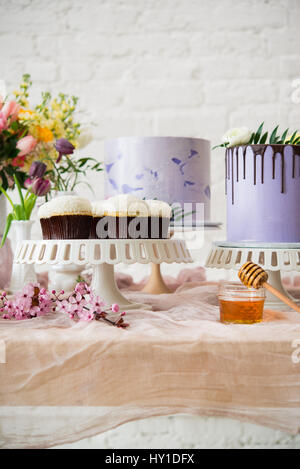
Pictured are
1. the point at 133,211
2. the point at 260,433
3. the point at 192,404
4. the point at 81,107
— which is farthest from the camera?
the point at 81,107

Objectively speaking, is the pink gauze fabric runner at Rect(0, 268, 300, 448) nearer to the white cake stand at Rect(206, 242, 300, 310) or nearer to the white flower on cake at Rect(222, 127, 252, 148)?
the white cake stand at Rect(206, 242, 300, 310)

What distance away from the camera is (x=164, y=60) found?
5.77 feet

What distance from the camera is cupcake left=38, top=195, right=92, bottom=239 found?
0.81m

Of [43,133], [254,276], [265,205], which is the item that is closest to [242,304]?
[254,276]

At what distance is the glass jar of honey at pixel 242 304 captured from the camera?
692mm

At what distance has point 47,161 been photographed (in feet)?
3.45

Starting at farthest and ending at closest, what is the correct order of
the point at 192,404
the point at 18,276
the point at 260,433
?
1. the point at 260,433
2. the point at 18,276
3. the point at 192,404

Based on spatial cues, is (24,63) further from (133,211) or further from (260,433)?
(260,433)

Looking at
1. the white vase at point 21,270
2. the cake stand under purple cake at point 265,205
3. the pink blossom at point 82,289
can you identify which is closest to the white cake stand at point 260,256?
the cake stand under purple cake at point 265,205

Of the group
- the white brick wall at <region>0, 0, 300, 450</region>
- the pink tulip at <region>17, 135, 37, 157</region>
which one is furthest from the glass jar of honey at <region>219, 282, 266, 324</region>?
the white brick wall at <region>0, 0, 300, 450</region>

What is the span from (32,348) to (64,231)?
279 millimetres

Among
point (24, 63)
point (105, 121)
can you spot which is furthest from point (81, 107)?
point (24, 63)

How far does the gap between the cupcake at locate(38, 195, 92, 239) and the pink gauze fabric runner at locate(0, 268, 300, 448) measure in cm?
27

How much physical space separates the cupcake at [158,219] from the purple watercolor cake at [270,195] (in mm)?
130
